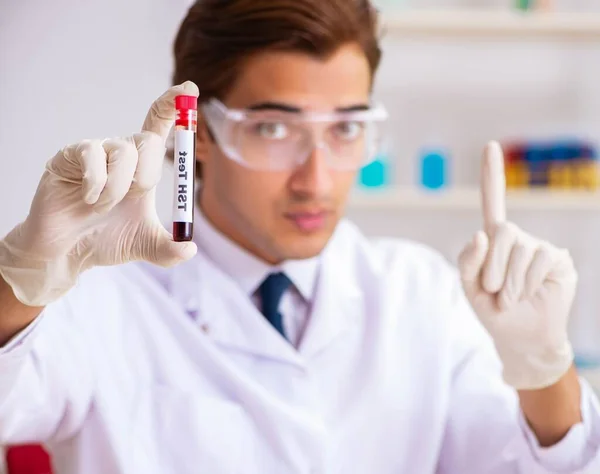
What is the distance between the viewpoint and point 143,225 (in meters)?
0.71

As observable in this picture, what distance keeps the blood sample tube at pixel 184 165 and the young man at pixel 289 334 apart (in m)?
0.33

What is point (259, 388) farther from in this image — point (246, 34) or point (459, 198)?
point (459, 198)

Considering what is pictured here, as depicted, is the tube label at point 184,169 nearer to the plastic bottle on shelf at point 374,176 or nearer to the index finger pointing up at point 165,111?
the index finger pointing up at point 165,111

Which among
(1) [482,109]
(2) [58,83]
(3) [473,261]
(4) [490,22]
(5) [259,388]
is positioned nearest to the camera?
(2) [58,83]

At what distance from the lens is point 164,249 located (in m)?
0.68

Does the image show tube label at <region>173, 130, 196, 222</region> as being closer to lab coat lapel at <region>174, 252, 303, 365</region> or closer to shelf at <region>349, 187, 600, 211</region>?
lab coat lapel at <region>174, 252, 303, 365</region>

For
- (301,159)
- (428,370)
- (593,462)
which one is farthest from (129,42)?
(593,462)

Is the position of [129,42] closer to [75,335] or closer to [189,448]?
[75,335]

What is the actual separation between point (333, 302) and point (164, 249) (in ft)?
1.87

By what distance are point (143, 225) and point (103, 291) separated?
0.43 metres

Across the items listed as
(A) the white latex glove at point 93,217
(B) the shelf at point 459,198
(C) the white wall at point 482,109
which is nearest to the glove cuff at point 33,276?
(A) the white latex glove at point 93,217

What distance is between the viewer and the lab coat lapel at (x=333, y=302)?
3.82 feet

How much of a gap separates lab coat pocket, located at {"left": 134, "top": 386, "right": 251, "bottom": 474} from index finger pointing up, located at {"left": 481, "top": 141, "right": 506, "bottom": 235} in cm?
44

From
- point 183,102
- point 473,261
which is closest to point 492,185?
point 473,261
